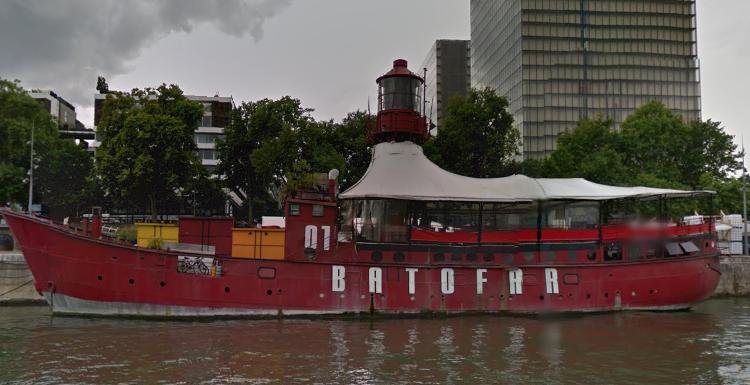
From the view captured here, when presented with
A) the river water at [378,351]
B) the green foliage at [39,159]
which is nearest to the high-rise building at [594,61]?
the green foliage at [39,159]

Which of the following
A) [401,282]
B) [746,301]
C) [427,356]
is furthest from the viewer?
[746,301]

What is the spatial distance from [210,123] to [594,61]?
58.2 meters

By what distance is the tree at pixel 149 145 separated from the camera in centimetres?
4478

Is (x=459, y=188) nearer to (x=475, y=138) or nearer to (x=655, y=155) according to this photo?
(x=475, y=138)

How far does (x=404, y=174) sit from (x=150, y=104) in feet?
87.6

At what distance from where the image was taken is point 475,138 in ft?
154

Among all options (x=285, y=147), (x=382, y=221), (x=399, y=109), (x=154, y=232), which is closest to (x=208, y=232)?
(x=154, y=232)

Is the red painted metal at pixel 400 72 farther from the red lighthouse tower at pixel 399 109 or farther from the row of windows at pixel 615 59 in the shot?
the row of windows at pixel 615 59

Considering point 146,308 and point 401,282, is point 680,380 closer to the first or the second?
point 401,282

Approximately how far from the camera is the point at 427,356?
59.0ft

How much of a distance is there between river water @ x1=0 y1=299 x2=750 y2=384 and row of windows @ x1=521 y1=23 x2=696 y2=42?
74.3 m

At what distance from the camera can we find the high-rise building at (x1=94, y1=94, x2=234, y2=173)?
242ft

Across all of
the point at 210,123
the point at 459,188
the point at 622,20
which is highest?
the point at 622,20

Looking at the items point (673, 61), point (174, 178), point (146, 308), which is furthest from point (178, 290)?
point (673, 61)
